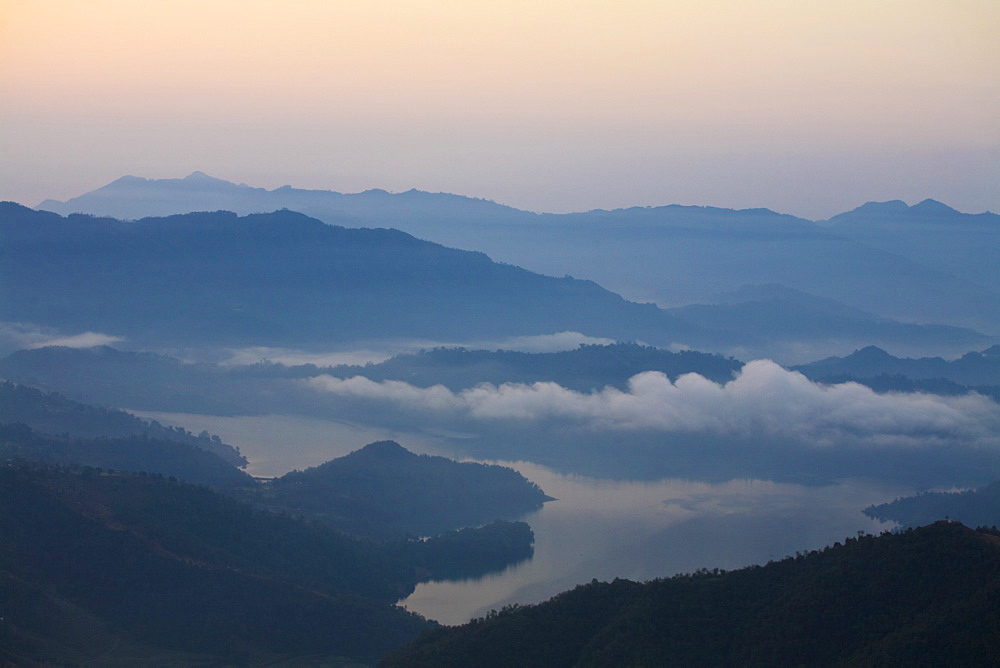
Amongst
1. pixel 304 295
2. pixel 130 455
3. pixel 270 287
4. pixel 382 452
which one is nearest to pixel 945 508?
pixel 382 452

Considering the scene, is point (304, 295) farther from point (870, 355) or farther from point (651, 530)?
point (651, 530)

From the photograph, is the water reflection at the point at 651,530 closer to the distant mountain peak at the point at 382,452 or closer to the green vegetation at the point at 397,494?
the green vegetation at the point at 397,494

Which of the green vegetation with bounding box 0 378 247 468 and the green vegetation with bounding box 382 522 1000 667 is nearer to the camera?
the green vegetation with bounding box 382 522 1000 667

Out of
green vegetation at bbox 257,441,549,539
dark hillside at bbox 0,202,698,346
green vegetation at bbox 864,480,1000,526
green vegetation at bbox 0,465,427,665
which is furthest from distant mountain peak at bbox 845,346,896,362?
green vegetation at bbox 0,465,427,665

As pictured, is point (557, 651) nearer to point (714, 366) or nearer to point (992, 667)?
point (992, 667)

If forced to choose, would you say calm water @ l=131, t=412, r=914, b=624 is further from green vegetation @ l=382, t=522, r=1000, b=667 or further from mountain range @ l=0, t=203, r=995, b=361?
mountain range @ l=0, t=203, r=995, b=361

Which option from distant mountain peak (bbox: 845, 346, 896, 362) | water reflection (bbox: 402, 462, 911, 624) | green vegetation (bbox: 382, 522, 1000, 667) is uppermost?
distant mountain peak (bbox: 845, 346, 896, 362)

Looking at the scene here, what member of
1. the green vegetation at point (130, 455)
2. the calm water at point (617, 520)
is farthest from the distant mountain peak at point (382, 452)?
the calm water at point (617, 520)
